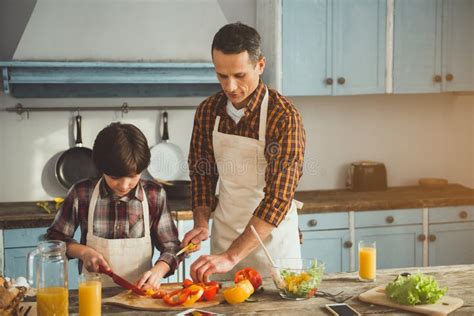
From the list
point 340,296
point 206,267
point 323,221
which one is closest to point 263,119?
point 206,267

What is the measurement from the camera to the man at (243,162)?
2697mm

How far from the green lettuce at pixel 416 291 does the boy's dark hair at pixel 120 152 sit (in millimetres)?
1024

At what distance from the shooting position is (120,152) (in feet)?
8.48

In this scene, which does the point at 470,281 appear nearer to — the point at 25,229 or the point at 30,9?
the point at 25,229

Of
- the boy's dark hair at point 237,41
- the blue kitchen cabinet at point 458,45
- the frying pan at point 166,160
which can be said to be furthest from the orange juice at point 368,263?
the blue kitchen cabinet at point 458,45

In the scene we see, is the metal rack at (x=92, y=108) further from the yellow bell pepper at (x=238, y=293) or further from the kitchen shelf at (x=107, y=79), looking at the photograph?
the yellow bell pepper at (x=238, y=293)

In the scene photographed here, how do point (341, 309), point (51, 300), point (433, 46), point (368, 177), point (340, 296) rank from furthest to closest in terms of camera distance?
1. point (368, 177)
2. point (433, 46)
3. point (340, 296)
4. point (341, 309)
5. point (51, 300)

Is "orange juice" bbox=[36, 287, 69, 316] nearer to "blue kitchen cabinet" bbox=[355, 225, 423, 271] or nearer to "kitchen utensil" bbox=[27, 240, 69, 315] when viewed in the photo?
"kitchen utensil" bbox=[27, 240, 69, 315]

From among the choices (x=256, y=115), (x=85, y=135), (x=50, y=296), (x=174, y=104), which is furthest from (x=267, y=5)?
(x=50, y=296)

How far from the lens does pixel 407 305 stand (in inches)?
93.0

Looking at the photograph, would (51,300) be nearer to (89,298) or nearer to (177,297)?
(89,298)

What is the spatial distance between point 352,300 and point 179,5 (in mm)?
2763

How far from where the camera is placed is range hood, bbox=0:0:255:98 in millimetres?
4289

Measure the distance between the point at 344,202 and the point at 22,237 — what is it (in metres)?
1.96
